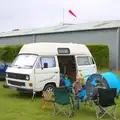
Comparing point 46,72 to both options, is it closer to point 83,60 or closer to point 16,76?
point 16,76

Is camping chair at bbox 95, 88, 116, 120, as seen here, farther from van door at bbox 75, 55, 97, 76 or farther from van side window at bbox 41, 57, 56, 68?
van door at bbox 75, 55, 97, 76

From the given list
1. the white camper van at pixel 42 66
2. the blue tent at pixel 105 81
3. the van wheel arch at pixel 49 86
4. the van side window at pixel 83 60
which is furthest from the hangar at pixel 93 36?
the blue tent at pixel 105 81

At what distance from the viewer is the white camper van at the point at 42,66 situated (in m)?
14.6

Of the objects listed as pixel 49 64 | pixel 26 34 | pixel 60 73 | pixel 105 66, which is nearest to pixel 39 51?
pixel 49 64

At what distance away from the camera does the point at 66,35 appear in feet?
120

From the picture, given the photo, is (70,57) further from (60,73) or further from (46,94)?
(46,94)

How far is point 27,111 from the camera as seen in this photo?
11750 mm

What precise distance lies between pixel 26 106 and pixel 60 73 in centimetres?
389


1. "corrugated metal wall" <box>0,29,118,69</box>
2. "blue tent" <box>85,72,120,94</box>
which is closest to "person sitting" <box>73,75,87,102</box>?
"blue tent" <box>85,72,120,94</box>

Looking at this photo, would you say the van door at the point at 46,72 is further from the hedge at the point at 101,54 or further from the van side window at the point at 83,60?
Result: the hedge at the point at 101,54

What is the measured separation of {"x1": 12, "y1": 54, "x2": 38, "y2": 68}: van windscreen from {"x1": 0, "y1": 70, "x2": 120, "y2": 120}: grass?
55.2 inches

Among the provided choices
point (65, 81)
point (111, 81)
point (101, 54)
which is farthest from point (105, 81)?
point (101, 54)

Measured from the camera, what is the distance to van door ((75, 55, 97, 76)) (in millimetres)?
16438

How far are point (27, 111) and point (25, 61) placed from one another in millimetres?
3881
